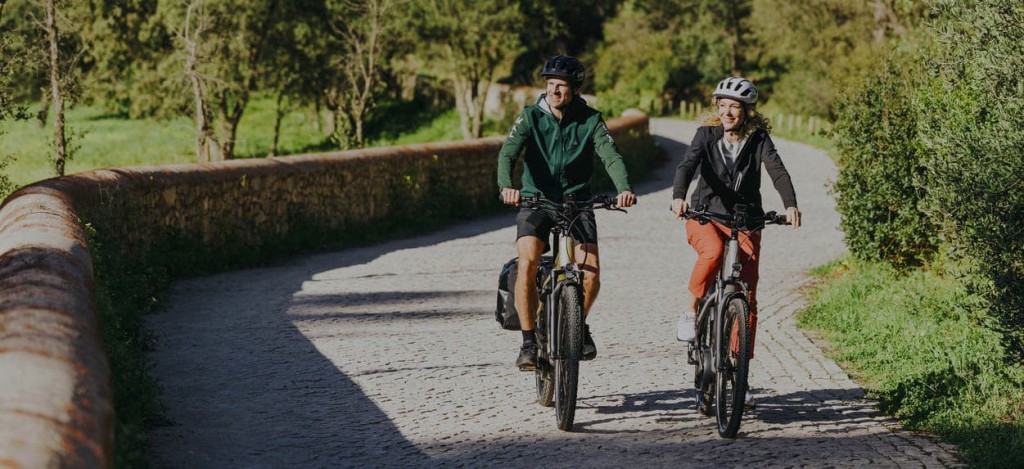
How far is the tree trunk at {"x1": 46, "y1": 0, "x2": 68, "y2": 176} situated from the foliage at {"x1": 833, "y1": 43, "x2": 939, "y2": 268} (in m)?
13.3

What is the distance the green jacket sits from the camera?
6961 millimetres

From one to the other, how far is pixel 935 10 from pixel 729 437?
3.34 meters

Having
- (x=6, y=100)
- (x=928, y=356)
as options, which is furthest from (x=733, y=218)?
(x=6, y=100)

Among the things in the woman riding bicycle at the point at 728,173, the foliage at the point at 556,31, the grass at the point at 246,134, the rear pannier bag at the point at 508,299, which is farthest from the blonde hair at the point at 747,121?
the foliage at the point at 556,31

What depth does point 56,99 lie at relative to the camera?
24.5 meters

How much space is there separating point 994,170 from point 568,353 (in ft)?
8.33

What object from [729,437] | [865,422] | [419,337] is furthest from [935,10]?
[419,337]

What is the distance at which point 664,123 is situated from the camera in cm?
5550

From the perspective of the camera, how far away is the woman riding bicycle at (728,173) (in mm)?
6816

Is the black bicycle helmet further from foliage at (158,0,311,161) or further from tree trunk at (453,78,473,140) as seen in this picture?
tree trunk at (453,78,473,140)

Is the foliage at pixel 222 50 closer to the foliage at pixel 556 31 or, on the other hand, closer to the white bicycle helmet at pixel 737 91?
the foliage at pixel 556 31

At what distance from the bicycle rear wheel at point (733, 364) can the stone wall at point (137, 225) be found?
3009mm

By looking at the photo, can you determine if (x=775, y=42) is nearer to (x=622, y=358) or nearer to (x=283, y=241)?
(x=283, y=241)

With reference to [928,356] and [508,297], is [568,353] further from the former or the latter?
[928,356]
